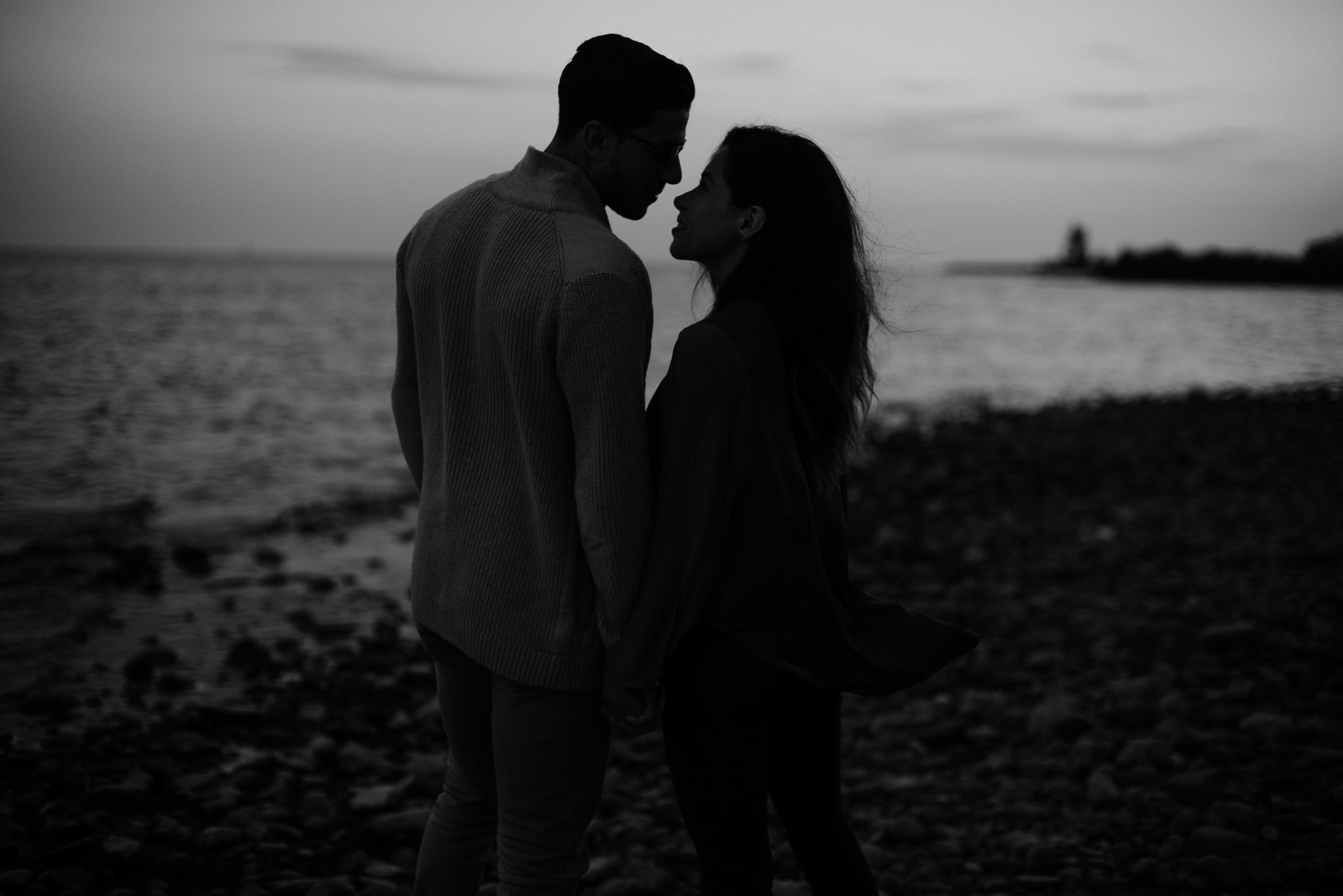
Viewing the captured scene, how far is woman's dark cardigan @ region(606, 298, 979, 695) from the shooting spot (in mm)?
2234

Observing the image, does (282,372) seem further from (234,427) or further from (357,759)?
(357,759)

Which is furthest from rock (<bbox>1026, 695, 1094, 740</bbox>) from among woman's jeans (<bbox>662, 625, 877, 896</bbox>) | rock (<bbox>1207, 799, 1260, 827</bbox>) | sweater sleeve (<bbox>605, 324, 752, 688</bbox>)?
sweater sleeve (<bbox>605, 324, 752, 688</bbox>)

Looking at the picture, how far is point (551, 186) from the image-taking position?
2334mm

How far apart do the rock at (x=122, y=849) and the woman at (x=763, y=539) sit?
261 cm

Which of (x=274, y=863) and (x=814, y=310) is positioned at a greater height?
(x=814, y=310)

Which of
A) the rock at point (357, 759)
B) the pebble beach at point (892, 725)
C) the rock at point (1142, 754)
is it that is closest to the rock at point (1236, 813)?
the pebble beach at point (892, 725)

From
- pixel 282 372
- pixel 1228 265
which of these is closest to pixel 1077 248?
pixel 1228 265

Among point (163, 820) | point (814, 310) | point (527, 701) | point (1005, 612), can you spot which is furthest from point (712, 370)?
point (1005, 612)

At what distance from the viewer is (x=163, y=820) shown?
4199mm

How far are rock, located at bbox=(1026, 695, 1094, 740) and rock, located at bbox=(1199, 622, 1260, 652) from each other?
1.35 meters

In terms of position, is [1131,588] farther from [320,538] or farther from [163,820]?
[320,538]

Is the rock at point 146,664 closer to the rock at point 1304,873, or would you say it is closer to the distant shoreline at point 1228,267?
the rock at point 1304,873

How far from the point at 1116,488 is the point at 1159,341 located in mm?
29763

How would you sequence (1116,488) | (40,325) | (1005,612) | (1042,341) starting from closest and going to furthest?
(1005,612)
(1116,488)
(40,325)
(1042,341)
